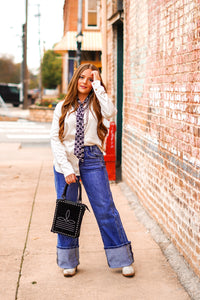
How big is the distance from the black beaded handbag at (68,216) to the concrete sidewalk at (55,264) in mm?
465

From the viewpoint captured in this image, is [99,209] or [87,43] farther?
[87,43]

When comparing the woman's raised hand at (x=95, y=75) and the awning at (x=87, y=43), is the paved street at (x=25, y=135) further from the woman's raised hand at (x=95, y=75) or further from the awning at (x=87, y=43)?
the woman's raised hand at (x=95, y=75)

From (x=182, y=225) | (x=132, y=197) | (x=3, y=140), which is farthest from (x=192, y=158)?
(x=3, y=140)

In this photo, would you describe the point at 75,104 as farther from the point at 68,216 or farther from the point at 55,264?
the point at 55,264

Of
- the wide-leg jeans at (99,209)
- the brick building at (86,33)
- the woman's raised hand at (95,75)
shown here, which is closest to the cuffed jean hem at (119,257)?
the wide-leg jeans at (99,209)

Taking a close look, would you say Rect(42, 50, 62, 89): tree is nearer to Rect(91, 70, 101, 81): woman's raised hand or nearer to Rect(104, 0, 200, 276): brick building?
Rect(104, 0, 200, 276): brick building

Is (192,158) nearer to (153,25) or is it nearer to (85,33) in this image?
(153,25)

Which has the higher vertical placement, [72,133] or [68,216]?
[72,133]

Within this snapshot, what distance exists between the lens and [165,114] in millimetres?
5500

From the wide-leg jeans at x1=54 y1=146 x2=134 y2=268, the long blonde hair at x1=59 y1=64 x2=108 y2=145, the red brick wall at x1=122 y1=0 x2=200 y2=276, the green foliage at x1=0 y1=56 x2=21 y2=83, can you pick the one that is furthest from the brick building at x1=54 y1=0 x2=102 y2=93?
the green foliage at x1=0 y1=56 x2=21 y2=83

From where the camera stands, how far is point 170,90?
528cm

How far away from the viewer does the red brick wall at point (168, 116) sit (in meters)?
4.45

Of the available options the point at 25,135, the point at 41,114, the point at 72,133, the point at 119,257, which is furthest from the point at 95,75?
the point at 41,114

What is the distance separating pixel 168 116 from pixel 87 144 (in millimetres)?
1391
